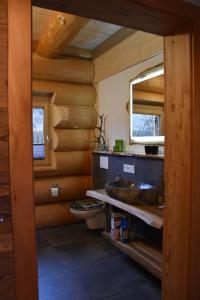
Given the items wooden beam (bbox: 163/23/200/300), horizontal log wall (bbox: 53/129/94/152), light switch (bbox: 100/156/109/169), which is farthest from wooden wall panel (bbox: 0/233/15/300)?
horizontal log wall (bbox: 53/129/94/152)

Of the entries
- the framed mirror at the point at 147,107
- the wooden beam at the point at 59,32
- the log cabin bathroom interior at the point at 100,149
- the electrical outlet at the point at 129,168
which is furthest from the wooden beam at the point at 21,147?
the electrical outlet at the point at 129,168

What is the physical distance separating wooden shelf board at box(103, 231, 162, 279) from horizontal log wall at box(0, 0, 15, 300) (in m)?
1.51

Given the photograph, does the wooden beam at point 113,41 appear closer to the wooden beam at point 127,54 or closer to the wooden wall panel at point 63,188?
the wooden beam at point 127,54

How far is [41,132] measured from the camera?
12.2ft

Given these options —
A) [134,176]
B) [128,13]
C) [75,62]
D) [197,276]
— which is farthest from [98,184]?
[128,13]

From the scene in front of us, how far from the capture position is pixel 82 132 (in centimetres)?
381

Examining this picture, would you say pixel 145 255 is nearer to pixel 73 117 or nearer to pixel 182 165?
pixel 182 165

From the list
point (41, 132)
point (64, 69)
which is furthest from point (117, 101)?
point (41, 132)

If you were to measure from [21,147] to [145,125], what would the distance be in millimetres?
2006

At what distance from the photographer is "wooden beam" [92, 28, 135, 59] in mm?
3000

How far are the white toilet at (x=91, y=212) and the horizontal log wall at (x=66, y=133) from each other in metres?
0.41

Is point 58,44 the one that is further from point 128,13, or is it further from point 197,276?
point 197,276

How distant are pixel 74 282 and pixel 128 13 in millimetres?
2160

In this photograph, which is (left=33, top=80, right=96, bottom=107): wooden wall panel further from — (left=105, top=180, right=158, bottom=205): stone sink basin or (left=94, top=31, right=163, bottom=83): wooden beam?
(left=105, top=180, right=158, bottom=205): stone sink basin
